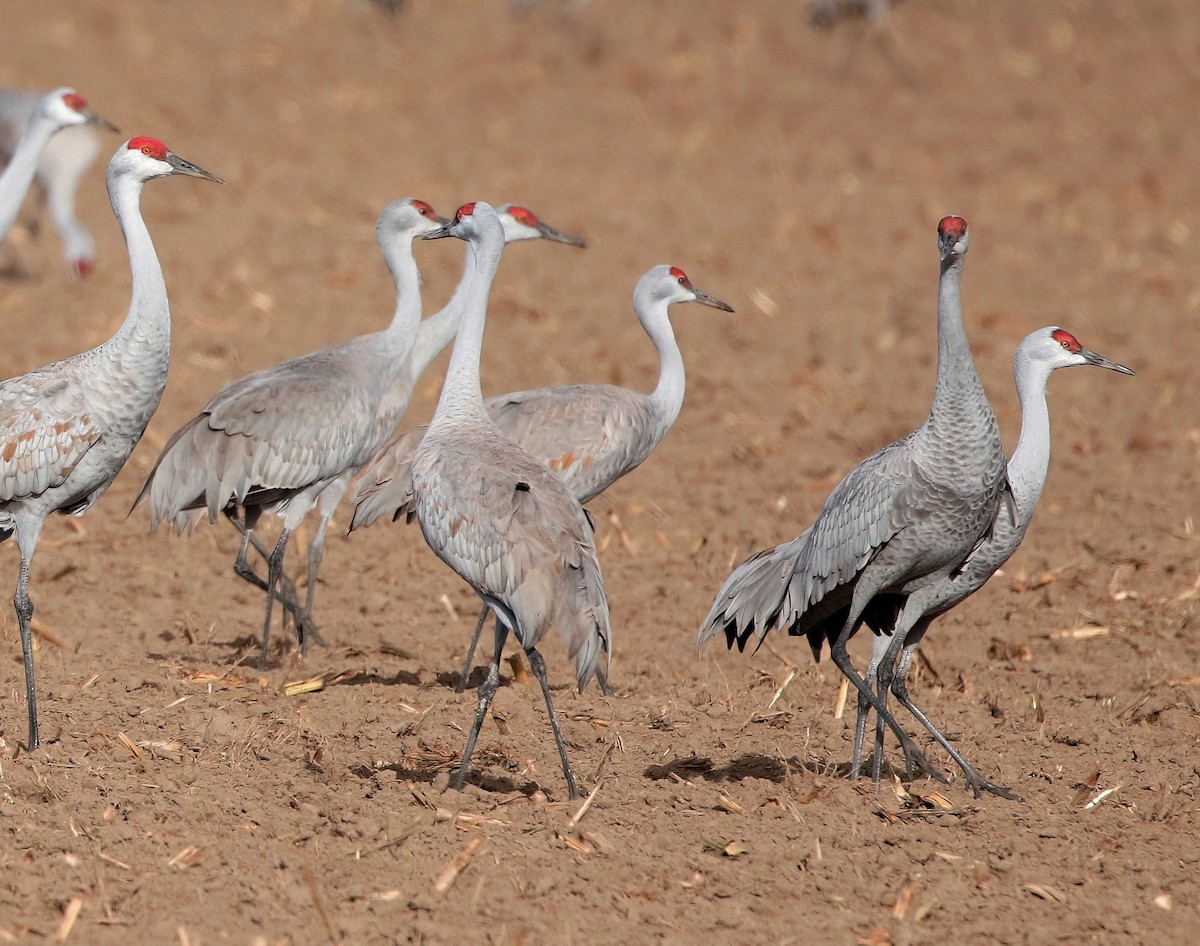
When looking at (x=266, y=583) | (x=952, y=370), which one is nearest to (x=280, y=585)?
(x=266, y=583)

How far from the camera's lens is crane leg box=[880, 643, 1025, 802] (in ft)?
17.4

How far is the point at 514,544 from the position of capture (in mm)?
5238

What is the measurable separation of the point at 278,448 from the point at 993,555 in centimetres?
285

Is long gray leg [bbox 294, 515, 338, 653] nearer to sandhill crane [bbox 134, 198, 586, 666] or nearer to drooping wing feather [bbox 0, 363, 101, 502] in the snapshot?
sandhill crane [bbox 134, 198, 586, 666]

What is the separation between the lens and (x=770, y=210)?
13453 millimetres

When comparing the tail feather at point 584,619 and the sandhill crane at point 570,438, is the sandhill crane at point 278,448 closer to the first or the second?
the sandhill crane at point 570,438

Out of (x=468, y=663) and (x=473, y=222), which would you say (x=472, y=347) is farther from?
(x=468, y=663)

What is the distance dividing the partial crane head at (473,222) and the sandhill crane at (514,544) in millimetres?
891

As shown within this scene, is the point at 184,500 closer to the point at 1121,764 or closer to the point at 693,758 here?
the point at 693,758

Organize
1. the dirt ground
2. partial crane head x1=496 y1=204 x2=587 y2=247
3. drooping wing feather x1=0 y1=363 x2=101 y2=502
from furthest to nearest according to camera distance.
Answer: partial crane head x1=496 y1=204 x2=587 y2=247
drooping wing feather x1=0 y1=363 x2=101 y2=502
the dirt ground

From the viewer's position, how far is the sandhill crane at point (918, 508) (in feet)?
17.4

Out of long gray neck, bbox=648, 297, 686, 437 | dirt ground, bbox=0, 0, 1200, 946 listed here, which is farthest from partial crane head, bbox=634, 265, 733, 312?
dirt ground, bbox=0, 0, 1200, 946

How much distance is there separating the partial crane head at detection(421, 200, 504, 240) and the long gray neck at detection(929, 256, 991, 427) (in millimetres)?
1682

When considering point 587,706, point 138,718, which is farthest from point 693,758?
point 138,718
